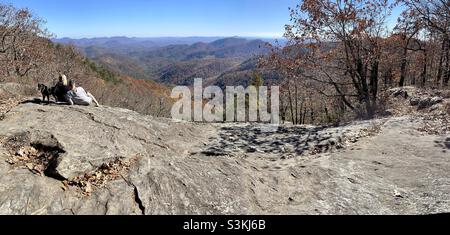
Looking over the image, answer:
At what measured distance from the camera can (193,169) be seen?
742cm

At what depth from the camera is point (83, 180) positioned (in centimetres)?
636

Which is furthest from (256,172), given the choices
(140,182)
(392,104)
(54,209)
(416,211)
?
(392,104)

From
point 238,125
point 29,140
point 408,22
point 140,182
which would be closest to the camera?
point 140,182

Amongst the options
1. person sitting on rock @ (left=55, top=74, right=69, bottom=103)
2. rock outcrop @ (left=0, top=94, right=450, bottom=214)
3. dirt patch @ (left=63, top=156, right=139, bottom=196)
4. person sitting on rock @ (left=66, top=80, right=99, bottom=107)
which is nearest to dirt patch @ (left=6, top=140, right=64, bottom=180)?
rock outcrop @ (left=0, top=94, right=450, bottom=214)

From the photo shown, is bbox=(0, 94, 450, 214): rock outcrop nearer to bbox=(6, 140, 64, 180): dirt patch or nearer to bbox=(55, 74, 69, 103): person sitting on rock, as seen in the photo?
bbox=(6, 140, 64, 180): dirt patch

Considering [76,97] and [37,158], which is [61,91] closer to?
[76,97]

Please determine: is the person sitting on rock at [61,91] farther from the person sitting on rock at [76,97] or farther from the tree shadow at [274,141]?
the tree shadow at [274,141]

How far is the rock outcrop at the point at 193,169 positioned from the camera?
6047mm

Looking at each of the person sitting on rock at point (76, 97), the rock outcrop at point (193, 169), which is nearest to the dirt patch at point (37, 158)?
the rock outcrop at point (193, 169)

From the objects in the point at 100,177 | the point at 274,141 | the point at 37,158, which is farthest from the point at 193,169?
the point at 274,141

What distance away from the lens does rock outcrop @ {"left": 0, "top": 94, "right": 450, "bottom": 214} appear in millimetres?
6047

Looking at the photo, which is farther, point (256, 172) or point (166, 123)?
point (166, 123)

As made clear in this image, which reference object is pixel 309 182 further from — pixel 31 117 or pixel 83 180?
pixel 31 117
